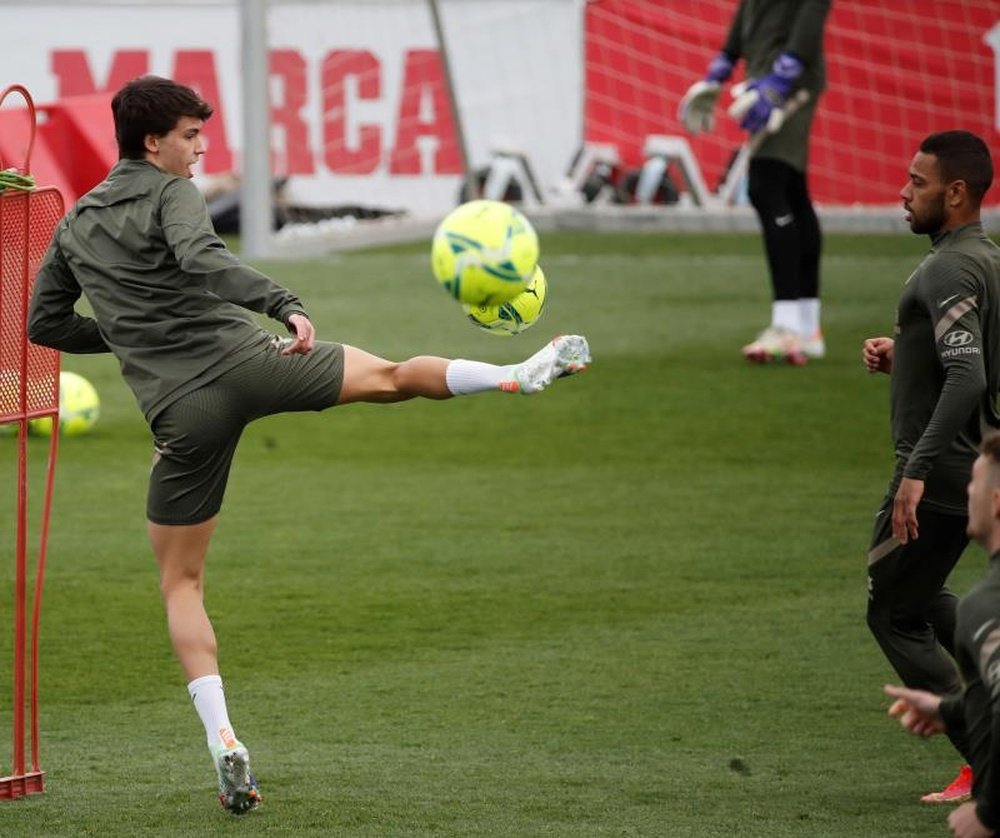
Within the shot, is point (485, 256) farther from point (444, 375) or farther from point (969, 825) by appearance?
point (969, 825)

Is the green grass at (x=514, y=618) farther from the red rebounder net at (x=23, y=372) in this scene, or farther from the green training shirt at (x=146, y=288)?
the green training shirt at (x=146, y=288)

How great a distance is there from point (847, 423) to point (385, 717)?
19.5ft

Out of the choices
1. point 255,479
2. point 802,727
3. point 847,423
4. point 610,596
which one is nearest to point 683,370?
point 847,423

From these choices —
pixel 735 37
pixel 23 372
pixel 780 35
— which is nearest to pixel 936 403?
pixel 23 372

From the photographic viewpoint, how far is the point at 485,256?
5.81 meters

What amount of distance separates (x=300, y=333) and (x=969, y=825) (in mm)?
2208

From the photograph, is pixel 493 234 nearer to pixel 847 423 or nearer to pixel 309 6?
pixel 847 423

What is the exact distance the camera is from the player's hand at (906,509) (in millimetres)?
5082

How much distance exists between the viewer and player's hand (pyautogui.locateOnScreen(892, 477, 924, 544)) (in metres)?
5.08

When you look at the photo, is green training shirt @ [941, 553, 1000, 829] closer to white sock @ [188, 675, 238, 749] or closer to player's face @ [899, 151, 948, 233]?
player's face @ [899, 151, 948, 233]

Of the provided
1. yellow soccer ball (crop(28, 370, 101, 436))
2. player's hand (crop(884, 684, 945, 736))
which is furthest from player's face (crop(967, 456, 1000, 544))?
yellow soccer ball (crop(28, 370, 101, 436))

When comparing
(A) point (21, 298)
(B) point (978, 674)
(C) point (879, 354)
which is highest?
(B) point (978, 674)

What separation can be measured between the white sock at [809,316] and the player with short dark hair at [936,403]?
7.72 m

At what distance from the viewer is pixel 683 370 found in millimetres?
13461
